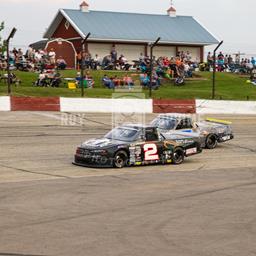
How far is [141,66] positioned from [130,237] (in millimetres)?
31231

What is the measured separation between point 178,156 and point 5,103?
39.8 feet

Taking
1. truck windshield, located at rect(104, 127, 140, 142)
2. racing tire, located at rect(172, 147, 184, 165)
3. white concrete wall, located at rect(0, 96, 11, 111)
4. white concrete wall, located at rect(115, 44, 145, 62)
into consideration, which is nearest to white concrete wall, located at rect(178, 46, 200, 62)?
white concrete wall, located at rect(115, 44, 145, 62)

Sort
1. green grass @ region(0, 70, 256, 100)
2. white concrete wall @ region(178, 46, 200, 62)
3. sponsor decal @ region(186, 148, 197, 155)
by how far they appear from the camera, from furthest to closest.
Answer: white concrete wall @ region(178, 46, 200, 62) < green grass @ region(0, 70, 256, 100) < sponsor decal @ region(186, 148, 197, 155)

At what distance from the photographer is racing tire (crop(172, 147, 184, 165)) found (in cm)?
1945

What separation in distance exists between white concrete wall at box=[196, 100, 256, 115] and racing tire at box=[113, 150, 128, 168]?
49.1ft

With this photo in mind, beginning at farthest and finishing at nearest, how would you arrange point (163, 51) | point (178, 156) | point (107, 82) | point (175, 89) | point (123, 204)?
point (163, 51) < point (175, 89) < point (107, 82) < point (178, 156) < point (123, 204)

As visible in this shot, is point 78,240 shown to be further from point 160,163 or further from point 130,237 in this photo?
point 160,163

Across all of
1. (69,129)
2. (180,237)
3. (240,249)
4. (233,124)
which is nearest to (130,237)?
(180,237)

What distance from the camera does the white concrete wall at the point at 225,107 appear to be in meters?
33.0

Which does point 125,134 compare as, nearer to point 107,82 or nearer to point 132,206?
point 132,206

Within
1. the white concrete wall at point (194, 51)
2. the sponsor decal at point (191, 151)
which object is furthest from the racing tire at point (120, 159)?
the white concrete wall at point (194, 51)

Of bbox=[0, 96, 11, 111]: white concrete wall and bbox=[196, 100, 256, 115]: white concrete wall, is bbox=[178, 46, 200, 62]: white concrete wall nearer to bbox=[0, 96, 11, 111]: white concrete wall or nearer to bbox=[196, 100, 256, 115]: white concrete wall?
bbox=[196, 100, 256, 115]: white concrete wall

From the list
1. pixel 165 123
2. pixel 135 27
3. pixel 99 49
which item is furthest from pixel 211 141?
pixel 135 27

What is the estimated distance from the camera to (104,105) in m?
31.1
